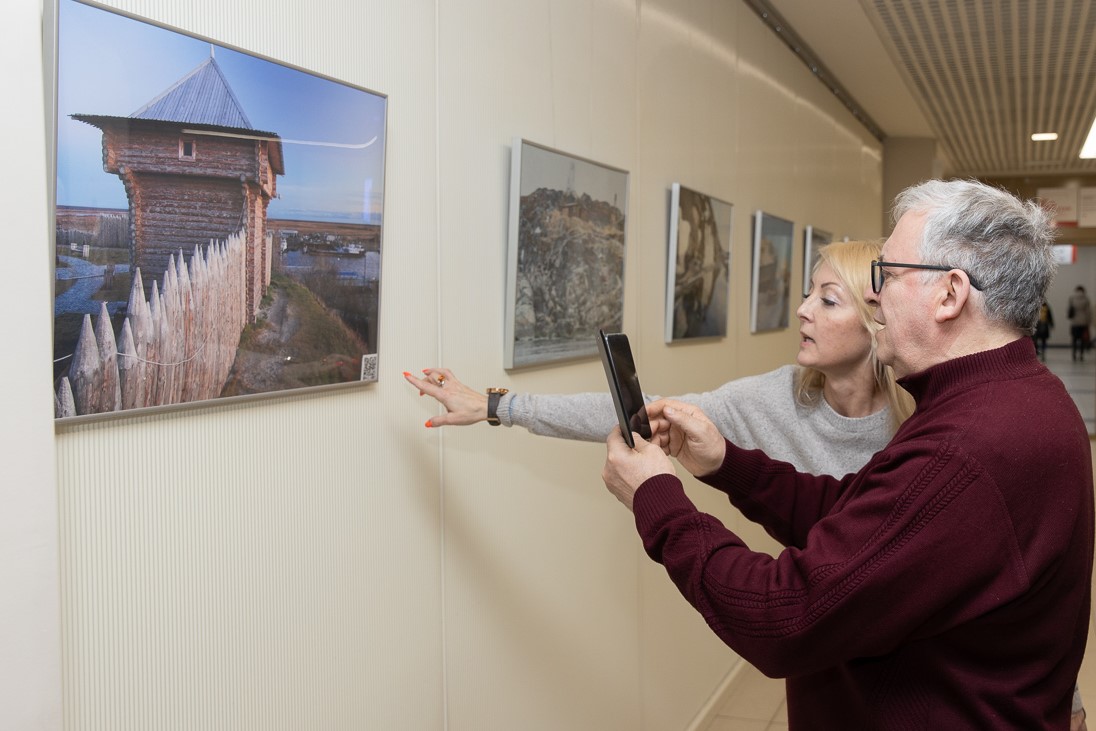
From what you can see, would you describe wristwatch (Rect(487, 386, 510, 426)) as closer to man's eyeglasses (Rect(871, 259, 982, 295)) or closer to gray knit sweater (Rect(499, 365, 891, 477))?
gray knit sweater (Rect(499, 365, 891, 477))

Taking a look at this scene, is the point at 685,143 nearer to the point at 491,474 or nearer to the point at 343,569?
the point at 491,474

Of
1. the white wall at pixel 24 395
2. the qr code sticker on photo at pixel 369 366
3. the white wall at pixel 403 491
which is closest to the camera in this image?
the white wall at pixel 24 395

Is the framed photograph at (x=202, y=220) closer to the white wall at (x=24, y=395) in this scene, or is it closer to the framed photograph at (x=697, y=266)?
the white wall at (x=24, y=395)

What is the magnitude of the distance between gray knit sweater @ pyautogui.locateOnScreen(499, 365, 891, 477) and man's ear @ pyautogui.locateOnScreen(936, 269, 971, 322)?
3.88 feet

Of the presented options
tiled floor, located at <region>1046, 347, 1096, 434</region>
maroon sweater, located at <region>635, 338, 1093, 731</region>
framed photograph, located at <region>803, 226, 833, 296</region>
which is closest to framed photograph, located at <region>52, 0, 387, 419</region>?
maroon sweater, located at <region>635, 338, 1093, 731</region>

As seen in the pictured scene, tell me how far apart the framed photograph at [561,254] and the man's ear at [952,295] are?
1734 millimetres

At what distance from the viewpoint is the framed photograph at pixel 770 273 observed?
6.61 meters

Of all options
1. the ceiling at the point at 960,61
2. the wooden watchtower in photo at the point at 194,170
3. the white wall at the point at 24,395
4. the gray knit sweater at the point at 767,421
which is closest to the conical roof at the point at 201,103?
the wooden watchtower in photo at the point at 194,170

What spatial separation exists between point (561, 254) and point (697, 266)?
5.66 ft

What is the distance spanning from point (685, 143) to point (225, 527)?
3.62 m

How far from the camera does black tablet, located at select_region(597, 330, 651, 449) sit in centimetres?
214

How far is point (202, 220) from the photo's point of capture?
6.70ft

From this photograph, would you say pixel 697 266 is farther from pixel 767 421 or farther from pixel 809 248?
pixel 809 248

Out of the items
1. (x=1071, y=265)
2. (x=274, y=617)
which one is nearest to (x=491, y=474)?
(x=274, y=617)
